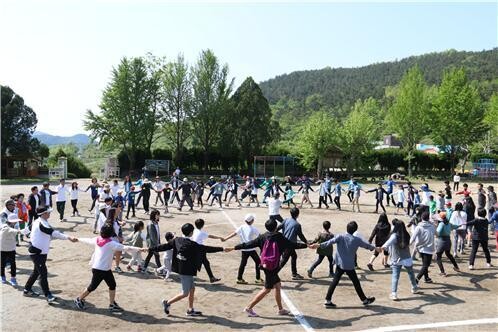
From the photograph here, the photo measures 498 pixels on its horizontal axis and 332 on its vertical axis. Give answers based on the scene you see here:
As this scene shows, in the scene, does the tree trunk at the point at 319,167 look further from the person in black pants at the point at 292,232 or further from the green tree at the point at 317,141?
the person in black pants at the point at 292,232

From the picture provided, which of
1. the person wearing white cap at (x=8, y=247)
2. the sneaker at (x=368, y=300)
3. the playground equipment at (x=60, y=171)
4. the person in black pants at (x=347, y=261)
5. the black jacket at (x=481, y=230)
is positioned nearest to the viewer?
the person in black pants at (x=347, y=261)

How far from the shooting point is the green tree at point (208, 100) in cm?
5547

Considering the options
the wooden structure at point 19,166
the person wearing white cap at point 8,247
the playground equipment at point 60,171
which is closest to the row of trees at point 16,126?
the wooden structure at point 19,166

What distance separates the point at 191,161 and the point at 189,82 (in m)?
9.76

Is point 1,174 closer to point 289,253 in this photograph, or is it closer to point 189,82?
point 189,82

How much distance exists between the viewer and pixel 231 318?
8516 millimetres

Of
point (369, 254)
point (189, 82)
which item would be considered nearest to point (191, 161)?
point (189, 82)

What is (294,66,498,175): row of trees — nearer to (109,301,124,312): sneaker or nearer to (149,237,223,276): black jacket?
(149,237,223,276): black jacket

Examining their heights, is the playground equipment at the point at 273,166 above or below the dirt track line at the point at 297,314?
above

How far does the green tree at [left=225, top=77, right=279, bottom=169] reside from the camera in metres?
56.5

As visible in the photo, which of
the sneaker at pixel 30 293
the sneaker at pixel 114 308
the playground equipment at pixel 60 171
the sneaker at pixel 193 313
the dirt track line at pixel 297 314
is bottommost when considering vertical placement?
Result: the dirt track line at pixel 297 314

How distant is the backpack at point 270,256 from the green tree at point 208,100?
47.2 m

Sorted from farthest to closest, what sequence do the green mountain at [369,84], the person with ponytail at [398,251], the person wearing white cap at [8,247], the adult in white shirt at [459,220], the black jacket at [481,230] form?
the green mountain at [369,84] < the adult in white shirt at [459,220] < the black jacket at [481,230] < the person wearing white cap at [8,247] < the person with ponytail at [398,251]

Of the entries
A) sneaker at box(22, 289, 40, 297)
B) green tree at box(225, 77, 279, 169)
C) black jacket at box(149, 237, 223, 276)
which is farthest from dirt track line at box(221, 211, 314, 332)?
green tree at box(225, 77, 279, 169)
